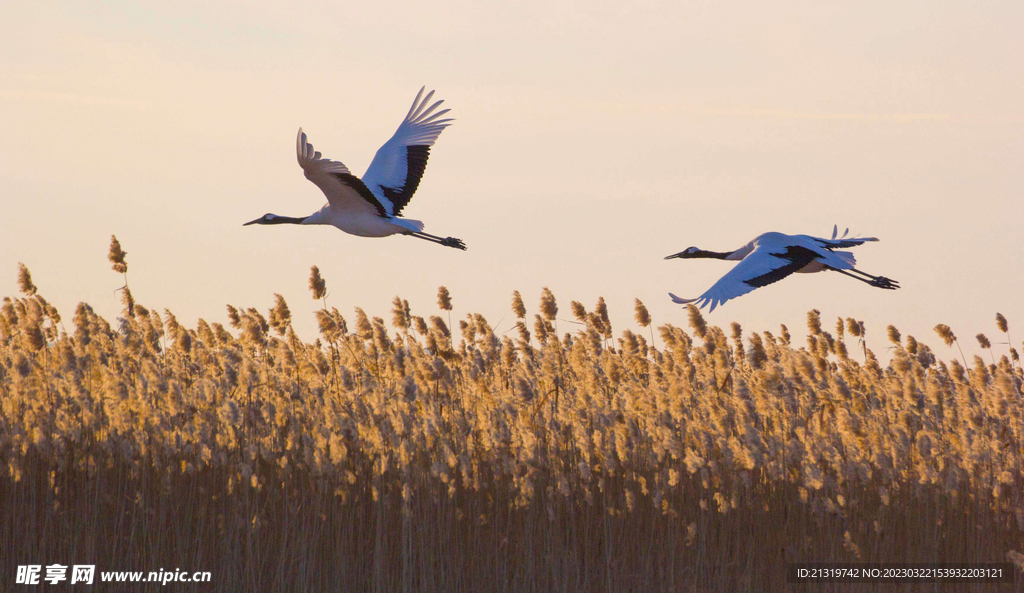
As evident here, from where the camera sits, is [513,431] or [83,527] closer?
[83,527]

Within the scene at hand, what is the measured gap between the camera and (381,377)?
7.22 metres

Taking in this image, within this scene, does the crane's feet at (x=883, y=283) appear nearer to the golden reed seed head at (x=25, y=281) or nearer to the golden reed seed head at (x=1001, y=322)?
the golden reed seed head at (x=1001, y=322)

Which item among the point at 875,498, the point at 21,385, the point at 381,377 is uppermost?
the point at 381,377

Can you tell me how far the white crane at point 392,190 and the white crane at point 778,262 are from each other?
9.84 feet

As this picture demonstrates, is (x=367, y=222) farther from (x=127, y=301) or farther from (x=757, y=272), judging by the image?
(x=757, y=272)

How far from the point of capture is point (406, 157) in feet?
32.6

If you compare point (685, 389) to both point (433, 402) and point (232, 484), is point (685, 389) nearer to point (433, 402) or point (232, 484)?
point (433, 402)

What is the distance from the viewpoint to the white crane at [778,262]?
6223mm

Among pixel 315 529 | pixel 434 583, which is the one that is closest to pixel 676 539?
pixel 434 583

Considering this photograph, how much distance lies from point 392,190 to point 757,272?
419cm

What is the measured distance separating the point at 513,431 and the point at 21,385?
8.10 ft

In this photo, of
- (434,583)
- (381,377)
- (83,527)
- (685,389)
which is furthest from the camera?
(381,377)

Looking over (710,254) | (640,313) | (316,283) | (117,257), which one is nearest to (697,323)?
(640,313)

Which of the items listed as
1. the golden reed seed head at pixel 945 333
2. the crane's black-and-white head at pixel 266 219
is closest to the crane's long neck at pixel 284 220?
the crane's black-and-white head at pixel 266 219
